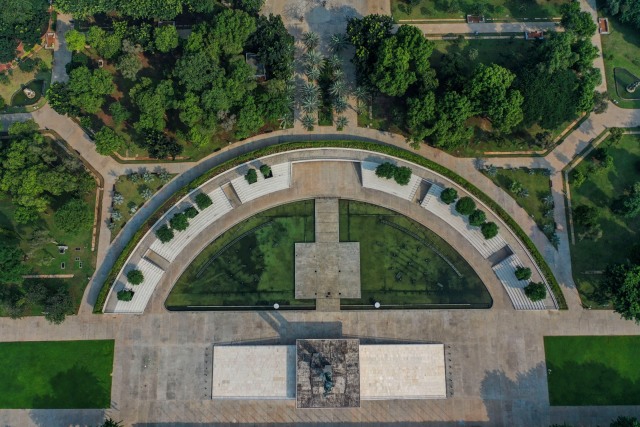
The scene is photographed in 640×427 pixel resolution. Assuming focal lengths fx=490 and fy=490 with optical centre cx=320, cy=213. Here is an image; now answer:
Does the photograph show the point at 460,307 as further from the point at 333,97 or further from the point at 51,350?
the point at 51,350

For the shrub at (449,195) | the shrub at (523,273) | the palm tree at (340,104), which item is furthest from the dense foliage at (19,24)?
the shrub at (523,273)

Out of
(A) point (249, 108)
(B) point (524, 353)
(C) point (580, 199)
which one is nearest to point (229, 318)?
(A) point (249, 108)

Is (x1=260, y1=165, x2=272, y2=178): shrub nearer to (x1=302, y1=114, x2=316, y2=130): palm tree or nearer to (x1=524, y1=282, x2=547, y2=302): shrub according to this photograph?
(x1=302, y1=114, x2=316, y2=130): palm tree

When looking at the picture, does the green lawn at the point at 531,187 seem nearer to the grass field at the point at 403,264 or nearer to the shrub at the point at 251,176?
the grass field at the point at 403,264

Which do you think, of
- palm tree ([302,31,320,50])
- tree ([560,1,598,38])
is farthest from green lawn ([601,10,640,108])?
palm tree ([302,31,320,50])

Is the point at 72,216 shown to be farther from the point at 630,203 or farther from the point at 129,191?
the point at 630,203
